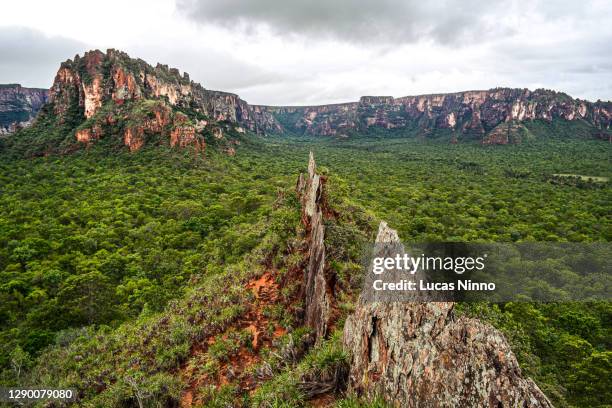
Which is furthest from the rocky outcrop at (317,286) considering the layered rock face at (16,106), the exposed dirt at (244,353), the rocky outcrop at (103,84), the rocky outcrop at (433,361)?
the layered rock face at (16,106)

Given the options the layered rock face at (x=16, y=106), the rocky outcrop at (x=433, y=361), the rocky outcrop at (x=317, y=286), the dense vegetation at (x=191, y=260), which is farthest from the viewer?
the layered rock face at (x=16, y=106)

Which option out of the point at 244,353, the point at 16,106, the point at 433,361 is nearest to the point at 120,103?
the point at 244,353

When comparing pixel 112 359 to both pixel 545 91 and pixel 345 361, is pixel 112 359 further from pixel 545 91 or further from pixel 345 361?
pixel 545 91

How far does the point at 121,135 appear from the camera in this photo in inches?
3132

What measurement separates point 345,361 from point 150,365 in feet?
36.4

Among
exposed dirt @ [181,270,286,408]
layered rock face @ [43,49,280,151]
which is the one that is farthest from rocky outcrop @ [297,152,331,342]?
layered rock face @ [43,49,280,151]

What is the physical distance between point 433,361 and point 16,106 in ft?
793

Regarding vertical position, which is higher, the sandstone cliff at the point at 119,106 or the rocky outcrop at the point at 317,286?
the sandstone cliff at the point at 119,106

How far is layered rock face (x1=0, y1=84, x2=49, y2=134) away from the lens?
175 meters

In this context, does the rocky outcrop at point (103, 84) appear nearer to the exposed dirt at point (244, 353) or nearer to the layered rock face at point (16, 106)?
the exposed dirt at point (244, 353)

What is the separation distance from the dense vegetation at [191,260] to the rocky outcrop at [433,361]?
1139 mm

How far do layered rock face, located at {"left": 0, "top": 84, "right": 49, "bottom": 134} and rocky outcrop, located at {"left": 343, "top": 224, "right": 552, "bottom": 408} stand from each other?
22254 cm

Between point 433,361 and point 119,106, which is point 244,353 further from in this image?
point 119,106

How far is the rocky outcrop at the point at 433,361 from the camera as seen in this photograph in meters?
5.33
